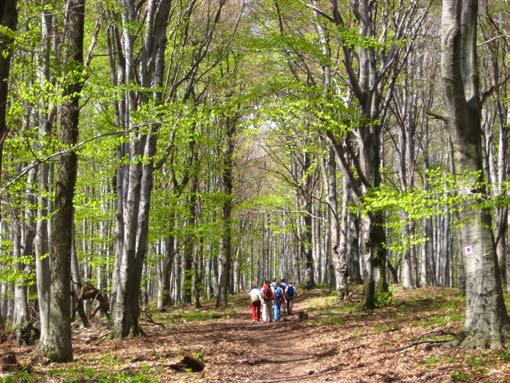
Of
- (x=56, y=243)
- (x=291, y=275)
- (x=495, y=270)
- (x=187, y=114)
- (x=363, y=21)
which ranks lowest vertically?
(x=291, y=275)

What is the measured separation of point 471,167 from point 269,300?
1247 cm

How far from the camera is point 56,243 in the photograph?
10.3 m

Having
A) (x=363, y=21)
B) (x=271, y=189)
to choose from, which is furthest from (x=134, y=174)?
(x=271, y=189)

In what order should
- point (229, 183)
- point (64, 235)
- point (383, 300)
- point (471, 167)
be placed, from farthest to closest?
point (229, 183) < point (383, 300) < point (64, 235) < point (471, 167)

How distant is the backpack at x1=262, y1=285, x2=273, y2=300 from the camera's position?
1932cm

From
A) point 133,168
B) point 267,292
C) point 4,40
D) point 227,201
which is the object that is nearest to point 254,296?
point 267,292

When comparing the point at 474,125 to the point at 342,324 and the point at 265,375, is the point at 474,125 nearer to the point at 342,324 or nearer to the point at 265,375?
the point at 265,375

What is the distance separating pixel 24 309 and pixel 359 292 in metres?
14.4

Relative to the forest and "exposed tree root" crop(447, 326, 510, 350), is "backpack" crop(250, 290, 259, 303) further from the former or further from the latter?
"exposed tree root" crop(447, 326, 510, 350)

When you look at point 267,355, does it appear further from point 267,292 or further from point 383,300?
point 267,292

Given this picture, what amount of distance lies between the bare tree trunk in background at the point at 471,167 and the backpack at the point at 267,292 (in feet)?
36.8

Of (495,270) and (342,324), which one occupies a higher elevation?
(495,270)

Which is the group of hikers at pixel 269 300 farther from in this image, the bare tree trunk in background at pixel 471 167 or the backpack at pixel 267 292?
the bare tree trunk in background at pixel 471 167

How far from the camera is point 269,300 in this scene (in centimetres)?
1970
